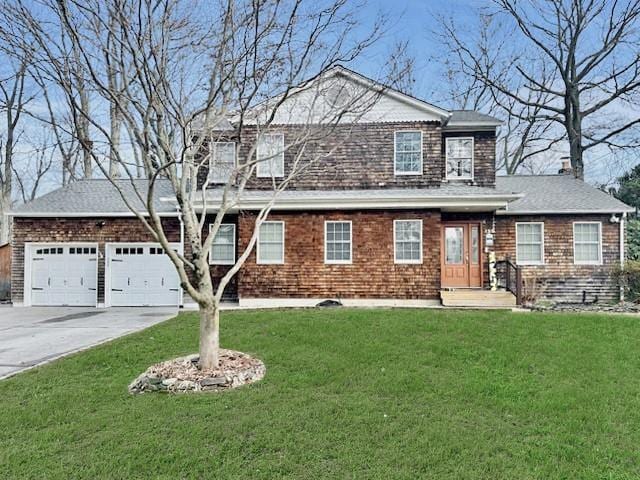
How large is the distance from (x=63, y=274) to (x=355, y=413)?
13.3 m

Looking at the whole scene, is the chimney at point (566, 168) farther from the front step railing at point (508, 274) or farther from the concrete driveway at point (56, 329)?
the concrete driveway at point (56, 329)

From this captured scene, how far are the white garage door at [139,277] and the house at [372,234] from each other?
0.03 m

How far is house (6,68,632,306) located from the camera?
43.1 ft

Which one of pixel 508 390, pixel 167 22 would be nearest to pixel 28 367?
pixel 167 22

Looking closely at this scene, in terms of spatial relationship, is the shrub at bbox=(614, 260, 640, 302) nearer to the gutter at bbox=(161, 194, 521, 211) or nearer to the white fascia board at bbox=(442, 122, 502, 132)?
the gutter at bbox=(161, 194, 521, 211)

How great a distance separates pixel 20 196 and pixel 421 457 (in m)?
34.8

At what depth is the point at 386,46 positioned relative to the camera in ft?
24.6

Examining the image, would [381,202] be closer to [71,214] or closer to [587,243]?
[587,243]

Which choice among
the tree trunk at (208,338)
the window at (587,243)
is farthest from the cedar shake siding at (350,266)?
the tree trunk at (208,338)

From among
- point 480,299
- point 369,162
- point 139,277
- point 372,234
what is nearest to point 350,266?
point 372,234

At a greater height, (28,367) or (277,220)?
(277,220)

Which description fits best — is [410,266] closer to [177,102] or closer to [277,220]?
[277,220]

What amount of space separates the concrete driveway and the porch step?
794 centimetres

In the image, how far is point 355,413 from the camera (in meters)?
4.91
